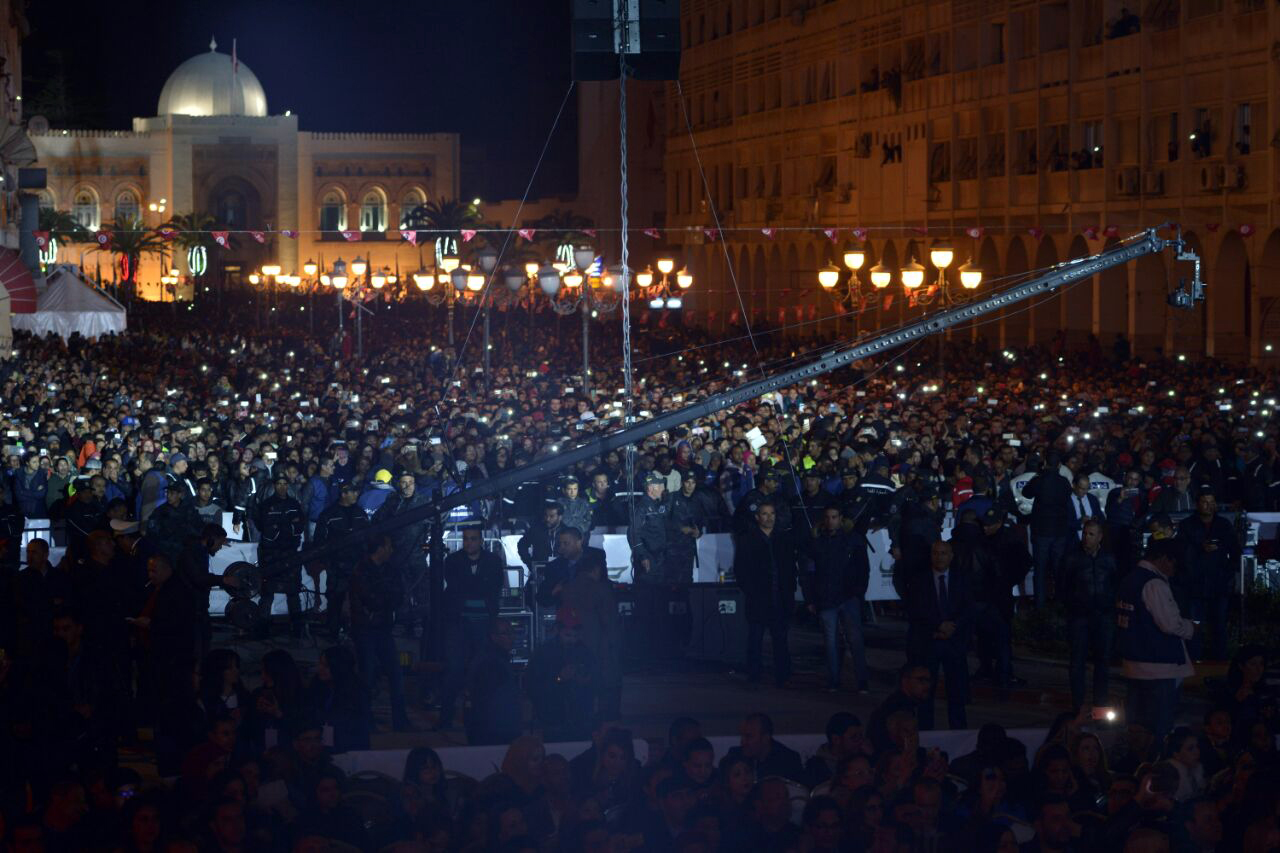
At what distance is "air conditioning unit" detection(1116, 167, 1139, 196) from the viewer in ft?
141

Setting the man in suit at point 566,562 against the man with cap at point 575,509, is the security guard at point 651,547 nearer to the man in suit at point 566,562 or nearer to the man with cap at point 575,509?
the man with cap at point 575,509

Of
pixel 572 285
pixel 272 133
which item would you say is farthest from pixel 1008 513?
pixel 272 133

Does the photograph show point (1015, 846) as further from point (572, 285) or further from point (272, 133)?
point (272, 133)

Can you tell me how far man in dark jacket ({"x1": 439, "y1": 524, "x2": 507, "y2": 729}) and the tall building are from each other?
20340mm

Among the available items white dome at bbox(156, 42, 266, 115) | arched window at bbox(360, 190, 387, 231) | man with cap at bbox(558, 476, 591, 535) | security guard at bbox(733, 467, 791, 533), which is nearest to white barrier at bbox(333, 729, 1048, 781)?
security guard at bbox(733, 467, 791, 533)

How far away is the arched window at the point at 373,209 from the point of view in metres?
106

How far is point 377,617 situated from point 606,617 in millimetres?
1568

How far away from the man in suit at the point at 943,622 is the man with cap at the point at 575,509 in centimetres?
441

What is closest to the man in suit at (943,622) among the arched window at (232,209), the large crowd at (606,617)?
the large crowd at (606,617)

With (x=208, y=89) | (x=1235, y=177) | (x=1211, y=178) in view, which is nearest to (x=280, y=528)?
(x=1235, y=177)

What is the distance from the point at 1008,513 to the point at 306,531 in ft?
21.0

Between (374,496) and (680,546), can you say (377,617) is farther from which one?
(374,496)

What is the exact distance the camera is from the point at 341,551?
52.1 ft

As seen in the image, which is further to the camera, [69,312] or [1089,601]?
[69,312]
